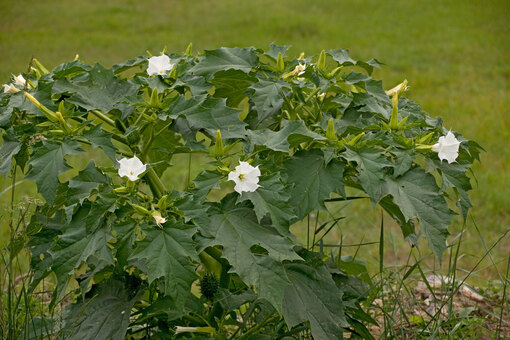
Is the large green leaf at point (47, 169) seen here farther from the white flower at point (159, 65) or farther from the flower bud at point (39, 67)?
the flower bud at point (39, 67)

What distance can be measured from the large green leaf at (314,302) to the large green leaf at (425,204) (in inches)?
13.4

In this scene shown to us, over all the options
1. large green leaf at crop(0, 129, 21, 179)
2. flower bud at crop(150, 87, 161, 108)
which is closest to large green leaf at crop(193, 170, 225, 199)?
flower bud at crop(150, 87, 161, 108)

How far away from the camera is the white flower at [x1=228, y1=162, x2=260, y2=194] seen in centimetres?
173

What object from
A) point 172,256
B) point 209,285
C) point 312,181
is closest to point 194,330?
point 209,285

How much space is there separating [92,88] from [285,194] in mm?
718

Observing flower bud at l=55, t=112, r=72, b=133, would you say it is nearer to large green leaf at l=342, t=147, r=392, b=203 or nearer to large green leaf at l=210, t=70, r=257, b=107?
large green leaf at l=210, t=70, r=257, b=107

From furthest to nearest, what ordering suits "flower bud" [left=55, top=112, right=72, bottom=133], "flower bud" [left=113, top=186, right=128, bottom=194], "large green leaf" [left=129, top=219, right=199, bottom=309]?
"flower bud" [left=55, top=112, right=72, bottom=133], "flower bud" [left=113, top=186, right=128, bottom=194], "large green leaf" [left=129, top=219, right=199, bottom=309]

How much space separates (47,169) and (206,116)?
46cm

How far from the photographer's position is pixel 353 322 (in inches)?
89.1

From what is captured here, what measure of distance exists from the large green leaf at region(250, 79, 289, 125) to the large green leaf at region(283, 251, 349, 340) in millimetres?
479

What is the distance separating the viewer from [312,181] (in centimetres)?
187

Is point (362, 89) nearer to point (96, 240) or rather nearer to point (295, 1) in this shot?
point (96, 240)

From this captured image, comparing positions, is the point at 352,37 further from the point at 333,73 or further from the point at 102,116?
the point at 102,116

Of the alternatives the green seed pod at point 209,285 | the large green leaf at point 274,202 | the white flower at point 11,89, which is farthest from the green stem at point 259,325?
the white flower at point 11,89
